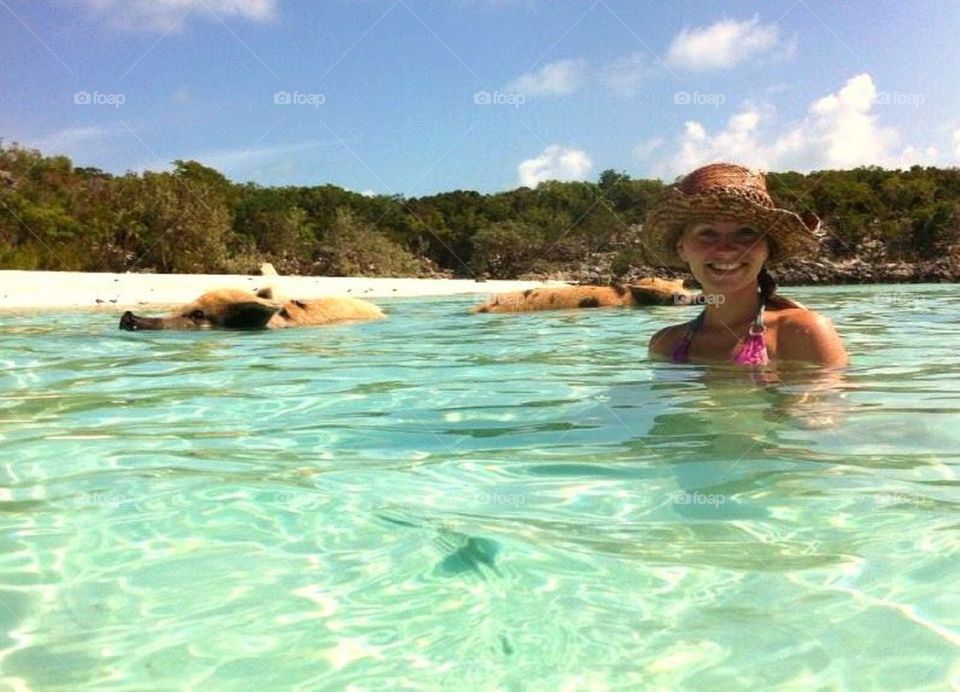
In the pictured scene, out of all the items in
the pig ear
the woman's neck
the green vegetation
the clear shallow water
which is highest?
the green vegetation

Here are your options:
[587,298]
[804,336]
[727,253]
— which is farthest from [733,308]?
[587,298]

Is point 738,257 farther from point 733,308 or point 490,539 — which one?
point 490,539

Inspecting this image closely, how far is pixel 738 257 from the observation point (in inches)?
157

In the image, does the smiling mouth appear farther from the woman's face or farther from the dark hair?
the dark hair

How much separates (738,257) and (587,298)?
31.1 ft

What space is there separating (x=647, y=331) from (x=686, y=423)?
→ 5.25 m

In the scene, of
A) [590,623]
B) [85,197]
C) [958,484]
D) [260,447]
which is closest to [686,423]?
[958,484]

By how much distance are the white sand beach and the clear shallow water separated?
930cm

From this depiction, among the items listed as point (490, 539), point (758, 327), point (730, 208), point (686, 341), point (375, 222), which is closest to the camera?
point (490, 539)

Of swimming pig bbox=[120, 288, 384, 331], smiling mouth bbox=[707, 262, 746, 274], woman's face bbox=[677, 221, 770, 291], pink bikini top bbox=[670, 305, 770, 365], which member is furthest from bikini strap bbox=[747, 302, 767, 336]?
swimming pig bbox=[120, 288, 384, 331]

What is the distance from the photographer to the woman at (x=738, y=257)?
391 cm

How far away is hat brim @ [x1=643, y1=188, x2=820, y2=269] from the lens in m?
3.86

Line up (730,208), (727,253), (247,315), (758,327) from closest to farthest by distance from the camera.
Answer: (730,208)
(727,253)
(758,327)
(247,315)

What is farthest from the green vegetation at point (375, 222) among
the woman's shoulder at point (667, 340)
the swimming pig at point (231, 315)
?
the woman's shoulder at point (667, 340)
